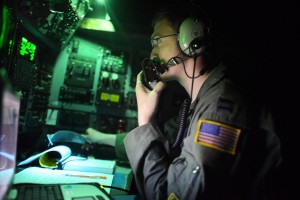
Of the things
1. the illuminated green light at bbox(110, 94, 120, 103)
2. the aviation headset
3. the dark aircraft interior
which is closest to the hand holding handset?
the aviation headset

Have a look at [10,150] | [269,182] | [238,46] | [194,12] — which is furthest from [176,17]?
[238,46]

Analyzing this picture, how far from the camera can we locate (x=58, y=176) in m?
1.12

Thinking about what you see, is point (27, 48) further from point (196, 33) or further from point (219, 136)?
point (219, 136)

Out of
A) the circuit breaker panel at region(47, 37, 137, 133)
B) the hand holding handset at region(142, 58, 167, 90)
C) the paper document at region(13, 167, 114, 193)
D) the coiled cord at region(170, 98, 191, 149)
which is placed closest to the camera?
the paper document at region(13, 167, 114, 193)

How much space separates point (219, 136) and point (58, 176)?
2.60 feet

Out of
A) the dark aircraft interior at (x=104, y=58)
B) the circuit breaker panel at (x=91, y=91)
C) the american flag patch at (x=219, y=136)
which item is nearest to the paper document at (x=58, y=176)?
the dark aircraft interior at (x=104, y=58)

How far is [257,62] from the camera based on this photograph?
2324 mm

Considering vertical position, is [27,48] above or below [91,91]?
above

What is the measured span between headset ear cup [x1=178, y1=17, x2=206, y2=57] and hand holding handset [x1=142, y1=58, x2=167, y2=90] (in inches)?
8.2

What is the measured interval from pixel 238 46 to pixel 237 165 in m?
1.71

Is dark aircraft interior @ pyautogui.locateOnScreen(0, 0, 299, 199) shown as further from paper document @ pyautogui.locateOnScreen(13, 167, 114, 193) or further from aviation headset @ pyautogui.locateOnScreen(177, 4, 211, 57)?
aviation headset @ pyautogui.locateOnScreen(177, 4, 211, 57)

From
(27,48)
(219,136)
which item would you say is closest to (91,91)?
(27,48)

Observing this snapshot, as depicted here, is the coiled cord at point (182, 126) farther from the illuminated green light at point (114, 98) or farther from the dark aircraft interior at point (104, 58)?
the illuminated green light at point (114, 98)

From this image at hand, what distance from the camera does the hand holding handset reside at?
4.23ft
